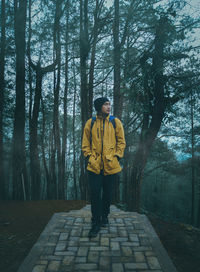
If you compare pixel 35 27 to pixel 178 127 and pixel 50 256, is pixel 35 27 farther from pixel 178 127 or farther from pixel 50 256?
pixel 178 127

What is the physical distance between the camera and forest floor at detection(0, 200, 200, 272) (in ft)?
8.49

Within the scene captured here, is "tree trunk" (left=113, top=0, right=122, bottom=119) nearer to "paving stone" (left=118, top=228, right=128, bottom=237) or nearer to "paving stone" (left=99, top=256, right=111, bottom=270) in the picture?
"paving stone" (left=118, top=228, right=128, bottom=237)

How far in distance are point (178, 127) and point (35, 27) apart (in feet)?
30.0

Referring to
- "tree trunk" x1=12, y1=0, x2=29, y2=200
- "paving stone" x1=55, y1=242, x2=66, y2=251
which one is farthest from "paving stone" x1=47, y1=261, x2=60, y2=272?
"tree trunk" x1=12, y1=0, x2=29, y2=200

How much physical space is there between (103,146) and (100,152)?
0.34ft

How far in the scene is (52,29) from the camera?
7.38 metres

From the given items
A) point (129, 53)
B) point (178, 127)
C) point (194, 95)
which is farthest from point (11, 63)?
point (178, 127)

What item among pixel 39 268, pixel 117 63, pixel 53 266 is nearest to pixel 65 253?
pixel 53 266

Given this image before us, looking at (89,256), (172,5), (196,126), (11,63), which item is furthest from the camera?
(196,126)

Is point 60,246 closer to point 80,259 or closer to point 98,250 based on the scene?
point 80,259

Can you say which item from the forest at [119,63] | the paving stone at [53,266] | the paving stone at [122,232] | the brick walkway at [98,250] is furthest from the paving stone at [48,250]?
the forest at [119,63]

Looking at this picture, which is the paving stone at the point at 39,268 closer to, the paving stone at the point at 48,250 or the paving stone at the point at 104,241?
the paving stone at the point at 48,250

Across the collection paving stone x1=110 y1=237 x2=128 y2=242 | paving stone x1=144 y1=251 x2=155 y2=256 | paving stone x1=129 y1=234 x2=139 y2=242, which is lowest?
paving stone x1=129 y1=234 x2=139 y2=242

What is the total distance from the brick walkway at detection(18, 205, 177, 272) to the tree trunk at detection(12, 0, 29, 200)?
3516mm
